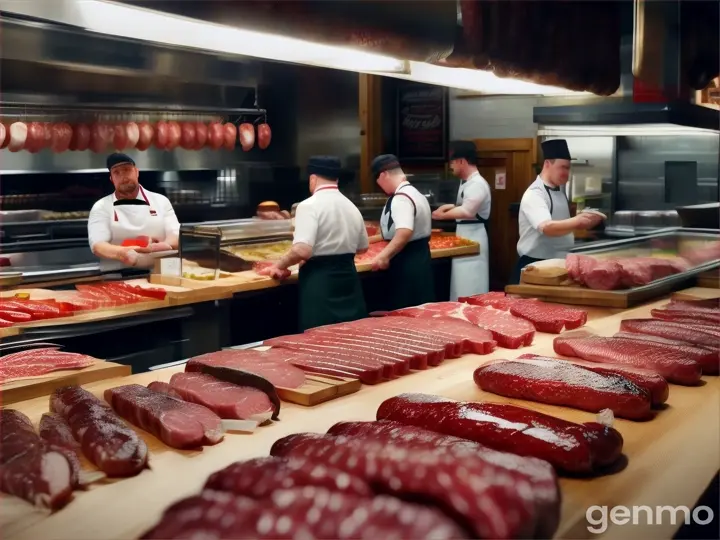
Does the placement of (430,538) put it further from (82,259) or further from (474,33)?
Answer: (82,259)

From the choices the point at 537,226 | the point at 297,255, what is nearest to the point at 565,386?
the point at 297,255

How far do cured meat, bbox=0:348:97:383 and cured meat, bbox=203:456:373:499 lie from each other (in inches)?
51.0

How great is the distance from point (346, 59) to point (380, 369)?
1.13 metres

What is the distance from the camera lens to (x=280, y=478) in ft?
5.36

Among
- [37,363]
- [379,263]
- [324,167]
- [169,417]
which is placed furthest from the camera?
[379,263]

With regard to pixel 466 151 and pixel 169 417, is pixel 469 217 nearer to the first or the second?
pixel 466 151

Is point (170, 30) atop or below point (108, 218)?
atop

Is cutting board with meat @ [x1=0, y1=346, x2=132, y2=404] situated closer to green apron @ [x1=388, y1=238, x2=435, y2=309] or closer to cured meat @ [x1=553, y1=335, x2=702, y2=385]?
cured meat @ [x1=553, y1=335, x2=702, y2=385]

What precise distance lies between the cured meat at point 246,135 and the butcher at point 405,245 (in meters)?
1.57

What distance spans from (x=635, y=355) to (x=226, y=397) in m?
1.48

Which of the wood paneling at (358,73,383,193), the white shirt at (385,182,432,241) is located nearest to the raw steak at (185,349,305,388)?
the white shirt at (385,182,432,241)

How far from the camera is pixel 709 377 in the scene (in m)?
3.00

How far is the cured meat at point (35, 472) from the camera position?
179 centimetres

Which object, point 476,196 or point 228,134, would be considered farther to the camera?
point 476,196
